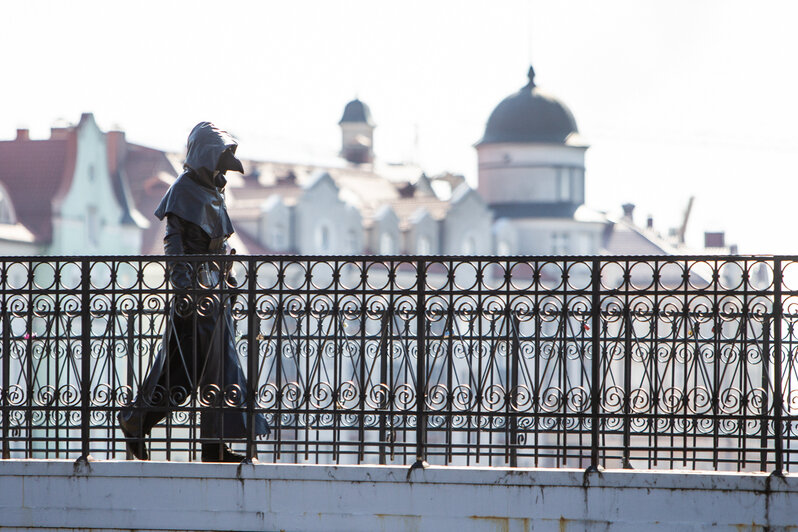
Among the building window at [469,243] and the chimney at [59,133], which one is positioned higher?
the chimney at [59,133]

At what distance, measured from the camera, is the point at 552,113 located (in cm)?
6938

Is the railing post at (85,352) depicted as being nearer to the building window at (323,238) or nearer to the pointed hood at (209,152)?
the pointed hood at (209,152)

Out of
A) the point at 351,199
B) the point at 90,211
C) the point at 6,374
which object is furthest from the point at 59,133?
the point at 6,374

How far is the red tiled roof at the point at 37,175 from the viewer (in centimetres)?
4356

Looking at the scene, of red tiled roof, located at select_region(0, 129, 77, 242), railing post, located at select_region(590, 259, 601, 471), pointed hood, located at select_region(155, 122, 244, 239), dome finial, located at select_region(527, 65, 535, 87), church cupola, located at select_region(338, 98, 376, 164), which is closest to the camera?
railing post, located at select_region(590, 259, 601, 471)

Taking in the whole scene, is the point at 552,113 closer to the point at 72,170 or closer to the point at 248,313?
the point at 72,170

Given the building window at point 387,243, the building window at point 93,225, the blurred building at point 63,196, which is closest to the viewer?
the blurred building at point 63,196

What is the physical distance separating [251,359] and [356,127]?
69.8m

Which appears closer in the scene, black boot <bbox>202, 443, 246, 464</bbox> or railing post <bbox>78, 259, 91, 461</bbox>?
railing post <bbox>78, 259, 91, 461</bbox>

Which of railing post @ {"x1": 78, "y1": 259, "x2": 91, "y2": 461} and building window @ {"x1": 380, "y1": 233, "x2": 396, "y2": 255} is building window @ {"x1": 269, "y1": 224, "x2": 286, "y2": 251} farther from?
railing post @ {"x1": 78, "y1": 259, "x2": 91, "y2": 461}

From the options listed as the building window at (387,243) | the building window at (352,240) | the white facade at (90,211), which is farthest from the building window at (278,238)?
the white facade at (90,211)

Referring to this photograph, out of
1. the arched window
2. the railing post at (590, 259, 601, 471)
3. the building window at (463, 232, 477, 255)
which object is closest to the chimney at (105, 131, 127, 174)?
the arched window

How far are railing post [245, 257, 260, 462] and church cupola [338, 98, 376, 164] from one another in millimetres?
65796

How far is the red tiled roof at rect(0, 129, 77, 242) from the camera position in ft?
143
